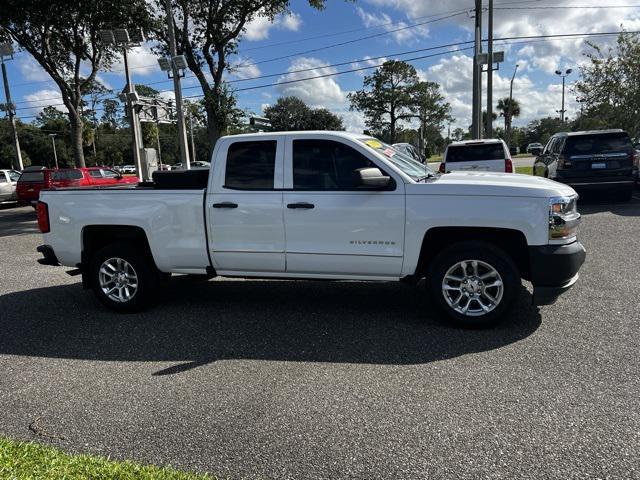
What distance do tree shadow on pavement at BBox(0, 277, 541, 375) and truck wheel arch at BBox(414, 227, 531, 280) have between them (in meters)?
0.56

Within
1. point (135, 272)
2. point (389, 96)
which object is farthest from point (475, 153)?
point (389, 96)

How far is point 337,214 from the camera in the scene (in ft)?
16.3

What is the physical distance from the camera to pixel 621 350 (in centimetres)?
419

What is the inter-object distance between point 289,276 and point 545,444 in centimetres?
295

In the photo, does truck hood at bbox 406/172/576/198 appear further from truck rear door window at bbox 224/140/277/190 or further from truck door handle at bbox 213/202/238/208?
truck door handle at bbox 213/202/238/208

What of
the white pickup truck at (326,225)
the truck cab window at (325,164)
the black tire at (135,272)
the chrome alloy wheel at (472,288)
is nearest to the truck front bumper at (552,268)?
the white pickup truck at (326,225)

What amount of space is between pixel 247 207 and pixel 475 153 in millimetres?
8661

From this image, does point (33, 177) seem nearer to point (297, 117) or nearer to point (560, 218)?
point (560, 218)

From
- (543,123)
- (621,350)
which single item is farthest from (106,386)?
(543,123)

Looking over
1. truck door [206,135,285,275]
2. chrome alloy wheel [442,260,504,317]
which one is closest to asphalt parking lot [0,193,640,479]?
chrome alloy wheel [442,260,504,317]

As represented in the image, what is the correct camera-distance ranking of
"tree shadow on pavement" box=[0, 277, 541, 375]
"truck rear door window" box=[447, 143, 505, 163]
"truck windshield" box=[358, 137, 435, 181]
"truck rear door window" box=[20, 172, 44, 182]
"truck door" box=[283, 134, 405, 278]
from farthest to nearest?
"truck rear door window" box=[20, 172, 44, 182] → "truck rear door window" box=[447, 143, 505, 163] → "truck windshield" box=[358, 137, 435, 181] → "truck door" box=[283, 134, 405, 278] → "tree shadow on pavement" box=[0, 277, 541, 375]

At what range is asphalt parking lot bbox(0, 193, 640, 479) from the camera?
9.61ft

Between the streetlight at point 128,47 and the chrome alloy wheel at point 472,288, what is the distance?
1518cm

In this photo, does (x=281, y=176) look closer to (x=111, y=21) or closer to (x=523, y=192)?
(x=523, y=192)
